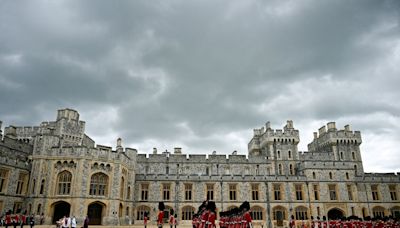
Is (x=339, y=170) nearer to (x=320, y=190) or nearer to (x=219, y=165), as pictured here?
(x=320, y=190)

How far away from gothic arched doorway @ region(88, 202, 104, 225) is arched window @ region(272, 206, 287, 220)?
2310cm

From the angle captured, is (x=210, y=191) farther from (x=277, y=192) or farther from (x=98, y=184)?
(x=98, y=184)

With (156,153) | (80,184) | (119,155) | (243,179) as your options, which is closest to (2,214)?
(80,184)

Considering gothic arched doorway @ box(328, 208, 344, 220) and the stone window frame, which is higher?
the stone window frame

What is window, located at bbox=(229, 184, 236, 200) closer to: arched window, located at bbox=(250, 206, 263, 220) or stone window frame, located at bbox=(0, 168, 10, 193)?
arched window, located at bbox=(250, 206, 263, 220)

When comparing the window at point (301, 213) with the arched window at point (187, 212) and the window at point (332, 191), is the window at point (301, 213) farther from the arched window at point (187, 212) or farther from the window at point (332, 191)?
the arched window at point (187, 212)

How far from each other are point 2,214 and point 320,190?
3892 centimetres

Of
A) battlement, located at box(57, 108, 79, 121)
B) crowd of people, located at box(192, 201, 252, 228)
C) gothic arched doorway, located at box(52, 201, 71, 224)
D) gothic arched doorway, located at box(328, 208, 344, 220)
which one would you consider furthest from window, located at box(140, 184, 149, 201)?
gothic arched doorway, located at box(328, 208, 344, 220)

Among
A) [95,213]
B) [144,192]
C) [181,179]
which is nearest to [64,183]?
[95,213]

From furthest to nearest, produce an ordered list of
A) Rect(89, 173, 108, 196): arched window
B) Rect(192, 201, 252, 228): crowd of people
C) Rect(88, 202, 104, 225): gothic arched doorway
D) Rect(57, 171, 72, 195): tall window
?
Rect(88, 202, 104, 225): gothic arched doorway, Rect(89, 173, 108, 196): arched window, Rect(57, 171, 72, 195): tall window, Rect(192, 201, 252, 228): crowd of people

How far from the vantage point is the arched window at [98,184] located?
1300 inches

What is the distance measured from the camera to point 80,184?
32000 mm

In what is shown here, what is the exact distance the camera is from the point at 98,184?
3347 centimetres

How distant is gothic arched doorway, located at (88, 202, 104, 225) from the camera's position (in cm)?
3322
